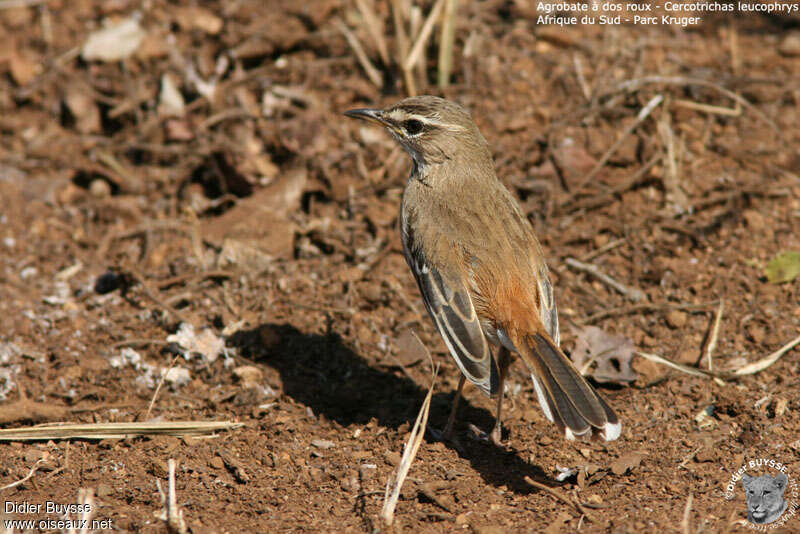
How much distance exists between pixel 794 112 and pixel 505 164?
9.58 feet

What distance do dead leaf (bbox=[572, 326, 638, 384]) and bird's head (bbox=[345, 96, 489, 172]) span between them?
1705 millimetres

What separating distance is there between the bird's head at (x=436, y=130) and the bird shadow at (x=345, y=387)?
5.69 ft

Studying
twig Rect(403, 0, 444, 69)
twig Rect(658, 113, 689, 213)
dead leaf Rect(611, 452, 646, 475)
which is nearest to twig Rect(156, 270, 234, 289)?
twig Rect(403, 0, 444, 69)

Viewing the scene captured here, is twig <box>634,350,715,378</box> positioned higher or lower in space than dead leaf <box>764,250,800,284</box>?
lower

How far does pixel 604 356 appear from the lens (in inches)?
250

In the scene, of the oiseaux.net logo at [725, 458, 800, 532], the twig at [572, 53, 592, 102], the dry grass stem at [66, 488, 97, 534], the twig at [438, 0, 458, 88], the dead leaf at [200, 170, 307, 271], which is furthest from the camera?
the twig at [438, 0, 458, 88]

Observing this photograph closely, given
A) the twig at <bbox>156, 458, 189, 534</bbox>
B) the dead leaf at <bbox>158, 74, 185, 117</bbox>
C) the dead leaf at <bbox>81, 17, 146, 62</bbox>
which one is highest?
the dead leaf at <bbox>81, 17, 146, 62</bbox>

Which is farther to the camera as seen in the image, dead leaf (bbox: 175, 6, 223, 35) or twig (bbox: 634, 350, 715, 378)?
dead leaf (bbox: 175, 6, 223, 35)

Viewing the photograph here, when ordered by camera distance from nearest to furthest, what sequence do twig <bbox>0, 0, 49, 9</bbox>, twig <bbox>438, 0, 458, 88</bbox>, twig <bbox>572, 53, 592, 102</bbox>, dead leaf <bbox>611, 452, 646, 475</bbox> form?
dead leaf <bbox>611, 452, 646, 475</bbox>, twig <bbox>572, 53, 592, 102</bbox>, twig <bbox>438, 0, 458, 88</bbox>, twig <bbox>0, 0, 49, 9</bbox>

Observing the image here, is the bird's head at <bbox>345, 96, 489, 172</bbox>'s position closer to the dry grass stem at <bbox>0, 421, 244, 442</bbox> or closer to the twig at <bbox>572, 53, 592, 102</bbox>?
the twig at <bbox>572, 53, 592, 102</bbox>

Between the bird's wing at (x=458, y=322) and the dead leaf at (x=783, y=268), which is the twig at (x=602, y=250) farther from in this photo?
the bird's wing at (x=458, y=322)

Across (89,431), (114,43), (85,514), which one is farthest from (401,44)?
(85,514)

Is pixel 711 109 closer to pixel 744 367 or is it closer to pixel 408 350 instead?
pixel 744 367

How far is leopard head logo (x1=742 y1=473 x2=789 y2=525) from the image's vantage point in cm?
452
